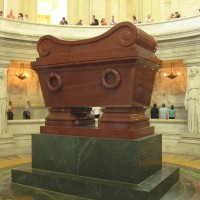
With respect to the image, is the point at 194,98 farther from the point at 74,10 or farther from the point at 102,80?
the point at 74,10

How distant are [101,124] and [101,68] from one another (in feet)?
2.41

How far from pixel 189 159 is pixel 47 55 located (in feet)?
17.9

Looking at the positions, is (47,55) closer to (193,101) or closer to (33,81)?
(193,101)

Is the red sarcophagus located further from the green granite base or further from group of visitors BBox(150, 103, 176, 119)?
group of visitors BBox(150, 103, 176, 119)

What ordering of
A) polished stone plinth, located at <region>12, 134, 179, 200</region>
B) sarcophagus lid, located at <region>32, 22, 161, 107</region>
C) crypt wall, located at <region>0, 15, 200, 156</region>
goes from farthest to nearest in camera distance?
1. crypt wall, located at <region>0, 15, 200, 156</region>
2. sarcophagus lid, located at <region>32, 22, 161, 107</region>
3. polished stone plinth, located at <region>12, 134, 179, 200</region>

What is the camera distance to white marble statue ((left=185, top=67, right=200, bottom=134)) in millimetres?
9547

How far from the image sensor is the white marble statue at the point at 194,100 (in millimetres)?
9547

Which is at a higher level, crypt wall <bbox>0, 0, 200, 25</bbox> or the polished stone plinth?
crypt wall <bbox>0, 0, 200, 25</bbox>

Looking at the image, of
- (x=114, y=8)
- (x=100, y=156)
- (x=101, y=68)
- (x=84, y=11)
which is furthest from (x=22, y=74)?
(x=100, y=156)

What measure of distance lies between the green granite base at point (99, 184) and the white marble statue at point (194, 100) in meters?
5.65

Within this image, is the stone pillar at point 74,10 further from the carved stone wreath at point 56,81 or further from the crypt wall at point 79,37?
the carved stone wreath at point 56,81

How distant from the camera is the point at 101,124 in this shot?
378 centimetres

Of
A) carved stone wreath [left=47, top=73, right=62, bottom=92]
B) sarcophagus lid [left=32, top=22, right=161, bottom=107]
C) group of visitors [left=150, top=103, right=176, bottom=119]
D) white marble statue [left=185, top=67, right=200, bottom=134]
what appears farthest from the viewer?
group of visitors [left=150, top=103, right=176, bottom=119]

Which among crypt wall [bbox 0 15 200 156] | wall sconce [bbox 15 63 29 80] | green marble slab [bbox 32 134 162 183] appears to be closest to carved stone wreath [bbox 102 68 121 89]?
green marble slab [bbox 32 134 162 183]
